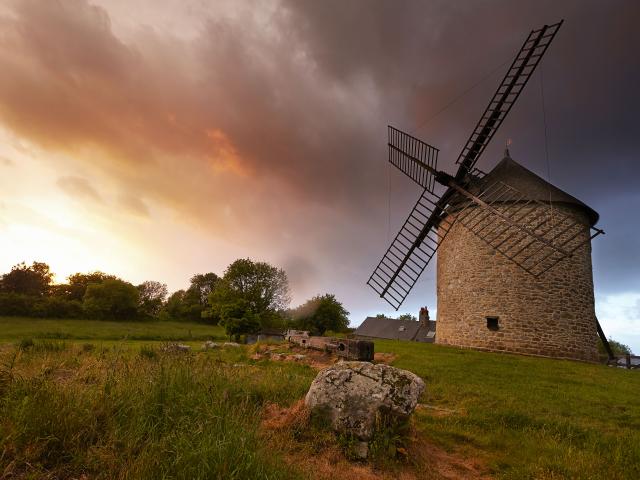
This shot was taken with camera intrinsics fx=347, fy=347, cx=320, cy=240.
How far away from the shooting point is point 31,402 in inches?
161

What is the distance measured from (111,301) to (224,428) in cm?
5538

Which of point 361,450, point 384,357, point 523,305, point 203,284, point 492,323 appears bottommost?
point 361,450

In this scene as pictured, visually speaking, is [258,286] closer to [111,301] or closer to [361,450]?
[111,301]

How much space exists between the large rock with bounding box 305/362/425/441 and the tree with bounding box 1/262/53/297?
210 feet

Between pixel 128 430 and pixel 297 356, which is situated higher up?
pixel 297 356

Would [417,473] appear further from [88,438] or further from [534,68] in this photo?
[534,68]

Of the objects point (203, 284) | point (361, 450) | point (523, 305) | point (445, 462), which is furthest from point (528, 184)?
point (203, 284)

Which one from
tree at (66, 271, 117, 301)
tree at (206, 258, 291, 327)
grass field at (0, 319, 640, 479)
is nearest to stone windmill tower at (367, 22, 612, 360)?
grass field at (0, 319, 640, 479)

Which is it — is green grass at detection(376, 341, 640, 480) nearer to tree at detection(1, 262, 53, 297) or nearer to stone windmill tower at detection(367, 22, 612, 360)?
stone windmill tower at detection(367, 22, 612, 360)

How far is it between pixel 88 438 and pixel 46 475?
67 cm

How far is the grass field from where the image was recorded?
11.6 ft

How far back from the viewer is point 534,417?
7.61 meters

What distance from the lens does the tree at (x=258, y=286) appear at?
4807 cm

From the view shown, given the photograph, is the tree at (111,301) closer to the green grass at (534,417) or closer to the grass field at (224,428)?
the green grass at (534,417)
